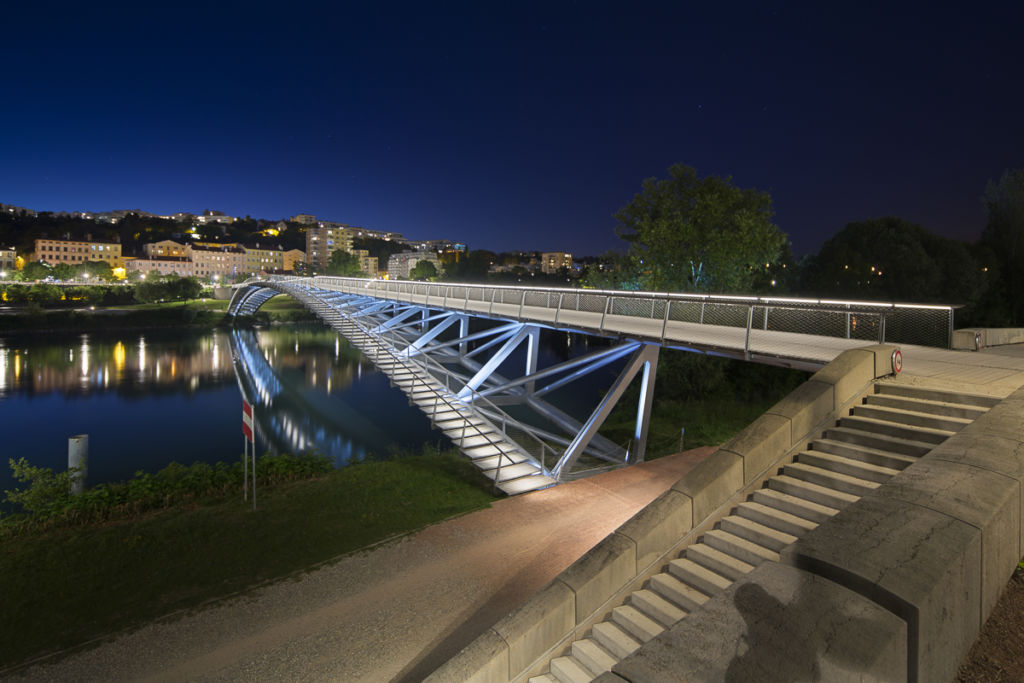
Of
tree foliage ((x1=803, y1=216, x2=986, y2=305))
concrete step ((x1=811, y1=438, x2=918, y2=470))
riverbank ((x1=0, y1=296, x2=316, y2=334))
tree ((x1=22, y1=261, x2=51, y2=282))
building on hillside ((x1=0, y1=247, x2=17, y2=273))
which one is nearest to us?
concrete step ((x1=811, y1=438, x2=918, y2=470))

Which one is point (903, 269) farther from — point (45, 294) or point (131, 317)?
point (45, 294)

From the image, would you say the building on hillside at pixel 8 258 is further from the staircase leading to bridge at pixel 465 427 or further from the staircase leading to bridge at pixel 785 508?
the staircase leading to bridge at pixel 785 508

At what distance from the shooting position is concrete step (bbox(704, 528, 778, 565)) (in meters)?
5.34

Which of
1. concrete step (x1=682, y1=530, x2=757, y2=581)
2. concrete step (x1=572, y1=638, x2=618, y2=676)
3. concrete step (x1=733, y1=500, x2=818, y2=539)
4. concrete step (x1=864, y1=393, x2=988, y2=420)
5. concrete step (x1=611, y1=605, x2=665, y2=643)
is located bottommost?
concrete step (x1=572, y1=638, x2=618, y2=676)

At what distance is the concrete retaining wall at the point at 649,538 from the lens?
5.03 m

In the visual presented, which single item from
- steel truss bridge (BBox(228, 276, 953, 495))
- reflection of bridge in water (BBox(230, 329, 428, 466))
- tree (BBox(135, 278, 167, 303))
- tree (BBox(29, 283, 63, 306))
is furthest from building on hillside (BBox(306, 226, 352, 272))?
steel truss bridge (BBox(228, 276, 953, 495))

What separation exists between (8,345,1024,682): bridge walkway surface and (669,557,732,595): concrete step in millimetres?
2623

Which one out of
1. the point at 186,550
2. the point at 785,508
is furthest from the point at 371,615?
the point at 785,508

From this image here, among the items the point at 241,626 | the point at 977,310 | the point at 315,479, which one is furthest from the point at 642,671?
the point at 977,310

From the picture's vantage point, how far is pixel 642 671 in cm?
360

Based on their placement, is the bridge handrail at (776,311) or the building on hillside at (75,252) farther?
the building on hillside at (75,252)

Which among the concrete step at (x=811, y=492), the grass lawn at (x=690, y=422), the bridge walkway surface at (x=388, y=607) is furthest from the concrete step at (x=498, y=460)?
the concrete step at (x=811, y=492)

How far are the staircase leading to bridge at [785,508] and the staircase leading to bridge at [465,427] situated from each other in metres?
6.41

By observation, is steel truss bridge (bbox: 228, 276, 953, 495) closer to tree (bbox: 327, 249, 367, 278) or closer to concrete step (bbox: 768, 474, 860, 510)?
concrete step (bbox: 768, 474, 860, 510)
